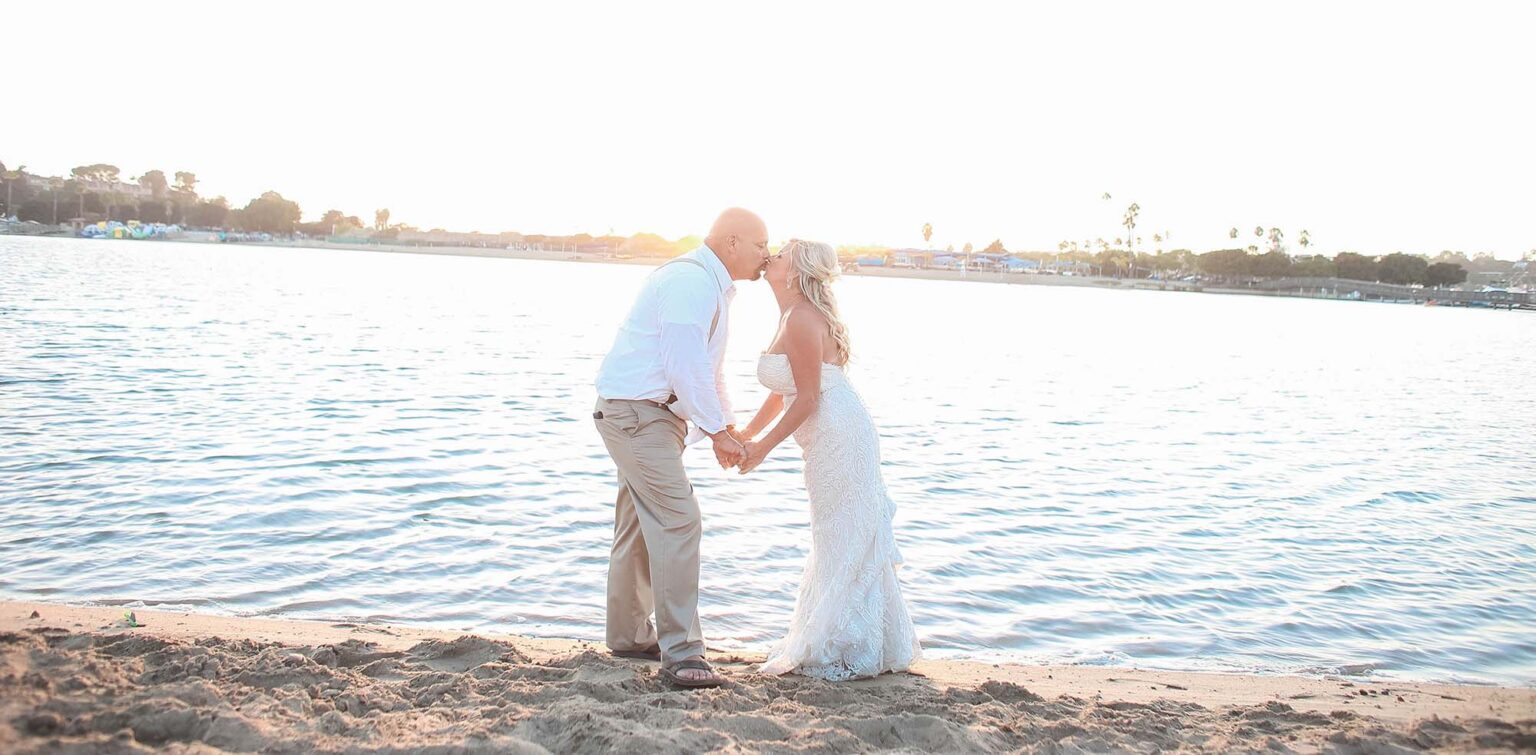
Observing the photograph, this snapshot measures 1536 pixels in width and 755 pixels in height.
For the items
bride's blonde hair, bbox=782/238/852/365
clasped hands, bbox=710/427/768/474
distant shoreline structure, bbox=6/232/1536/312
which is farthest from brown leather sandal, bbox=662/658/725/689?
distant shoreline structure, bbox=6/232/1536/312

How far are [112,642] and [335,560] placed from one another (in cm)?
311

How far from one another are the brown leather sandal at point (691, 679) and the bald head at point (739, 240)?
6.26 ft

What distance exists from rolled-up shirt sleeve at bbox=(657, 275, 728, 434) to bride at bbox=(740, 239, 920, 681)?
48 centimetres

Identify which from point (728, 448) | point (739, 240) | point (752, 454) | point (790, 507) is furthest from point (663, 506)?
point (790, 507)

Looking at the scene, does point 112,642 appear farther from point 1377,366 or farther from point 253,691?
point 1377,366

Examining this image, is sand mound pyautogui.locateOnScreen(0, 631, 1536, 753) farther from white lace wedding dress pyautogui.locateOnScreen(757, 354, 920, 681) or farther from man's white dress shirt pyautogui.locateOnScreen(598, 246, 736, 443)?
man's white dress shirt pyautogui.locateOnScreen(598, 246, 736, 443)

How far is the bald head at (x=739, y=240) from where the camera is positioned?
17.3ft

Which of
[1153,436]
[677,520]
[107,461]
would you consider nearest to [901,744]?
[677,520]

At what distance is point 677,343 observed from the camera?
5023 millimetres

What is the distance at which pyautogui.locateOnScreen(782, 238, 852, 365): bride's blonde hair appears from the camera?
5340 mm

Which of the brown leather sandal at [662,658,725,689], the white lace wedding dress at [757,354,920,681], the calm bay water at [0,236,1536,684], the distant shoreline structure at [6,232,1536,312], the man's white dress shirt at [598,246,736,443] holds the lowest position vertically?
the calm bay water at [0,236,1536,684]

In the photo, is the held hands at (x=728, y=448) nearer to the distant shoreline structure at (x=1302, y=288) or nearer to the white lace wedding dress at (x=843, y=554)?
the white lace wedding dress at (x=843, y=554)

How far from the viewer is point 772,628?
6973 mm

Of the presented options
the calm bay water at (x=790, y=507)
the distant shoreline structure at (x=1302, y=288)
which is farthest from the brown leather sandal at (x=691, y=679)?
the distant shoreline structure at (x=1302, y=288)
